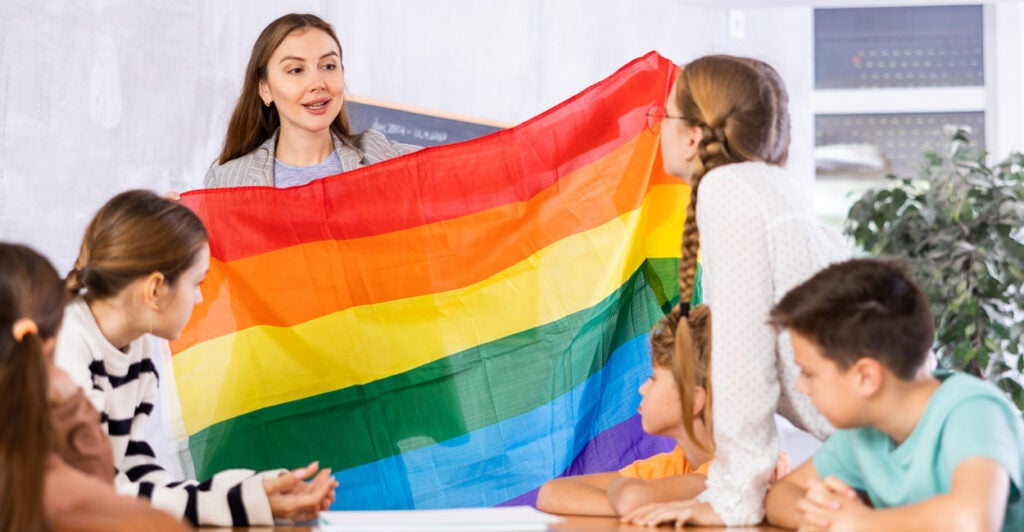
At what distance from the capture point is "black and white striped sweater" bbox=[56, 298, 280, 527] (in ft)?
5.57

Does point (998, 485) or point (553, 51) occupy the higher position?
point (553, 51)

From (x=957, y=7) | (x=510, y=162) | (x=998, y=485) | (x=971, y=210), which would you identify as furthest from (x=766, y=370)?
(x=957, y=7)

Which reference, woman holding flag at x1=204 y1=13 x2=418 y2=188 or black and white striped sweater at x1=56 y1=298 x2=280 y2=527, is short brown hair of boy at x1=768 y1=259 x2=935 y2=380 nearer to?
black and white striped sweater at x1=56 y1=298 x2=280 y2=527

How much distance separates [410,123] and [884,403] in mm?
2943

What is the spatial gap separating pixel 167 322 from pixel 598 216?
92 centimetres

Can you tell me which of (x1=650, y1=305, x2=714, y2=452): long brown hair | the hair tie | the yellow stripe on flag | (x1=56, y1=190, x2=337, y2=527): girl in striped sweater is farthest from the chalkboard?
the hair tie

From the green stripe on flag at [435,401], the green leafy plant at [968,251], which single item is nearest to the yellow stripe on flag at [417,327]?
the green stripe on flag at [435,401]

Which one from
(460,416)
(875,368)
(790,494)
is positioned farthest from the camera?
(460,416)

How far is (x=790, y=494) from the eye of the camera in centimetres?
164

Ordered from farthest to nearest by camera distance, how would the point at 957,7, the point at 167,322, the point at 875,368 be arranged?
the point at 957,7, the point at 167,322, the point at 875,368

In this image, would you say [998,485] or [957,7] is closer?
[998,485]

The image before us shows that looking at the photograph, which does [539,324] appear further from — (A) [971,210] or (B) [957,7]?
(B) [957,7]

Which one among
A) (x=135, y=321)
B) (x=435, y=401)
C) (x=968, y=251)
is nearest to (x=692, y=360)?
(x=435, y=401)

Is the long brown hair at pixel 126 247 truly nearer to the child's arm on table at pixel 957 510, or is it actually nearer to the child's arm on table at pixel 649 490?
the child's arm on table at pixel 649 490
